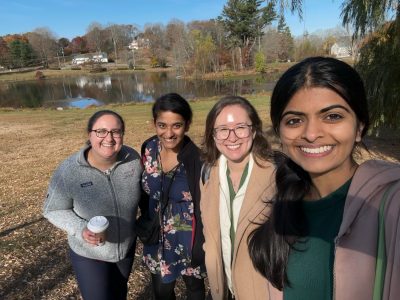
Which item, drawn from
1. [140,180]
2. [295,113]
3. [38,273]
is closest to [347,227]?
[295,113]

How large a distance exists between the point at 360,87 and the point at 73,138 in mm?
11194

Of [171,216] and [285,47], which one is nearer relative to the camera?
[171,216]

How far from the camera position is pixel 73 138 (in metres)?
11.2

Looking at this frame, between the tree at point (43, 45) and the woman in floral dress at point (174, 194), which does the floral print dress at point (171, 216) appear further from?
the tree at point (43, 45)

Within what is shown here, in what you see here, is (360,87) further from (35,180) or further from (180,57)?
(180,57)

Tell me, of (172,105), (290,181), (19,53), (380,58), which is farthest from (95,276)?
(19,53)

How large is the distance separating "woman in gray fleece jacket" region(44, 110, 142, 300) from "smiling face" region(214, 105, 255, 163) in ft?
2.64

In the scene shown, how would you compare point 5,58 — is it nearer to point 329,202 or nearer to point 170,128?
point 170,128

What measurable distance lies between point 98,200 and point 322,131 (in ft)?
5.54

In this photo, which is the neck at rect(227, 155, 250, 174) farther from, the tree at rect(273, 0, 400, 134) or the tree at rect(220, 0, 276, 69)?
the tree at rect(220, 0, 276, 69)

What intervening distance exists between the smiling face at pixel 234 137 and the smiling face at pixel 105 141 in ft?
2.52

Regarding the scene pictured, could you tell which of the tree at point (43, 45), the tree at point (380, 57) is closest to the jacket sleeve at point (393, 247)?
the tree at point (380, 57)

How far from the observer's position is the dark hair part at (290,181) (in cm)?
116

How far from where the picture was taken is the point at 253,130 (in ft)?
6.52
